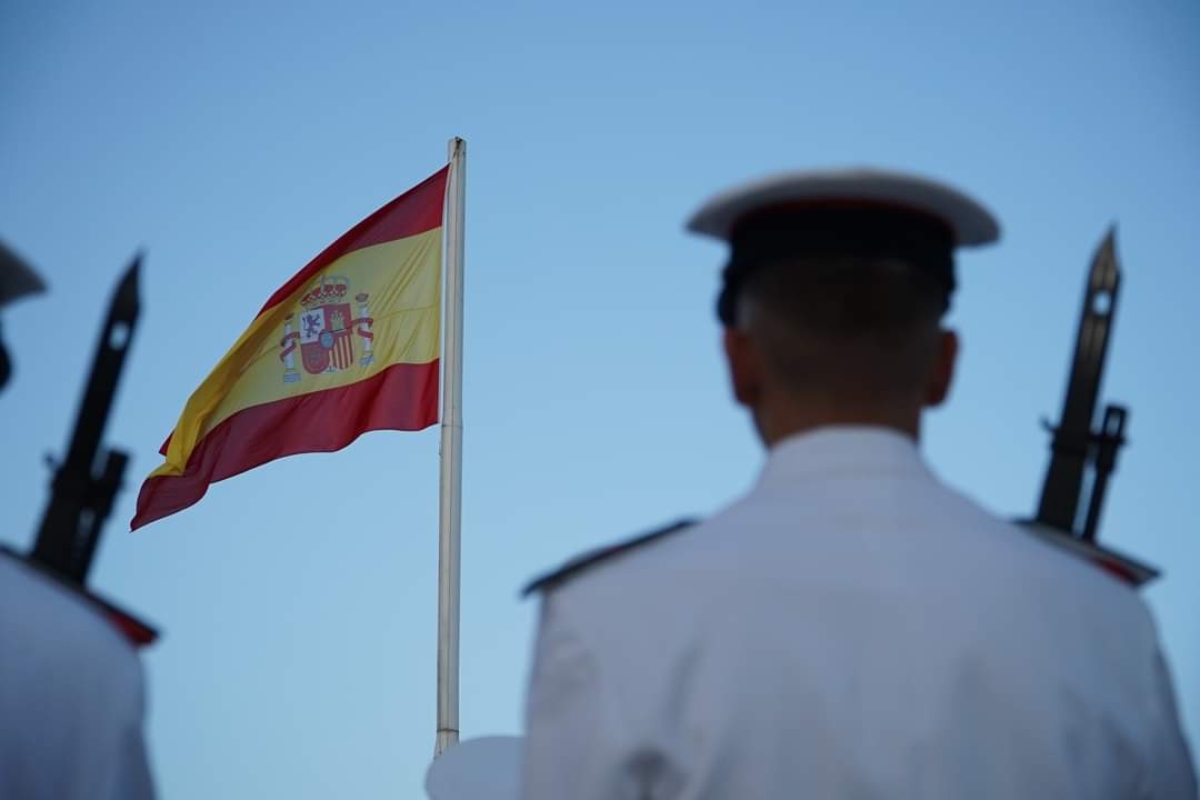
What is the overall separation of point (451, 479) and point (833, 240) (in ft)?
23.6

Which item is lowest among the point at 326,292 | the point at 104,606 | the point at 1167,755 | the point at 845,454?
the point at 1167,755

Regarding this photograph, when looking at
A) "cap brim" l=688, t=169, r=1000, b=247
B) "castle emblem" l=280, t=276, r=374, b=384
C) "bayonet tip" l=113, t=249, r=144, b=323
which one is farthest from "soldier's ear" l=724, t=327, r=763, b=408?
"castle emblem" l=280, t=276, r=374, b=384

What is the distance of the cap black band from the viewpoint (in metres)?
2.47

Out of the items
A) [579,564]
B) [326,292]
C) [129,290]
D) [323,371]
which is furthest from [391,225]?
[579,564]

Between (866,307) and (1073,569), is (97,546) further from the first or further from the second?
(1073,569)

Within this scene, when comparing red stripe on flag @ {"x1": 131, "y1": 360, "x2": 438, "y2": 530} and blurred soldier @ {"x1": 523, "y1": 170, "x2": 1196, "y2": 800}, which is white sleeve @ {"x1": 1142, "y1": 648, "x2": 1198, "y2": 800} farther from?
red stripe on flag @ {"x1": 131, "y1": 360, "x2": 438, "y2": 530}

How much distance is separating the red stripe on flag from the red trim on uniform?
821mm

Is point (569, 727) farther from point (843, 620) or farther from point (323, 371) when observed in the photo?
point (323, 371)

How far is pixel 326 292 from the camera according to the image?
1012 centimetres

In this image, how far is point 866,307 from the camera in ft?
7.81

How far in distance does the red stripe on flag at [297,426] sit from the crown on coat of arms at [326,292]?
692mm

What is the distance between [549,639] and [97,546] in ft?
2.95

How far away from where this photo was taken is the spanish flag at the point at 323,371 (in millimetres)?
9656

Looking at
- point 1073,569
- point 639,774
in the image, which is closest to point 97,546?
point 639,774
